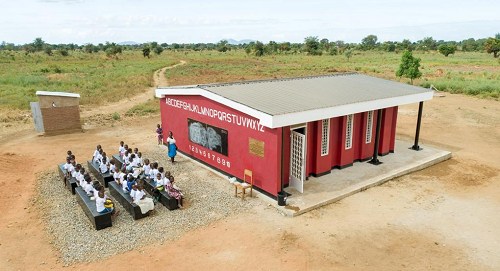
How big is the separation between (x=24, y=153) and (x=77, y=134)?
3.65m

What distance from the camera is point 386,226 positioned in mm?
9719

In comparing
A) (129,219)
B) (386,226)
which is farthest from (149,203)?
(386,226)

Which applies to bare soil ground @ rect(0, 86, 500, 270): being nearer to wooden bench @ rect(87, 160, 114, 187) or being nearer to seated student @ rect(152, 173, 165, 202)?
wooden bench @ rect(87, 160, 114, 187)

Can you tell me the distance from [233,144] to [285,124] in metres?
2.93

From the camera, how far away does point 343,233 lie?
9.35 m

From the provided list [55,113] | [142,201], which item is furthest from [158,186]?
[55,113]

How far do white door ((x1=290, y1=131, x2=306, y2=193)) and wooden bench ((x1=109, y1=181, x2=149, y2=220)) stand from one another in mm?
4924

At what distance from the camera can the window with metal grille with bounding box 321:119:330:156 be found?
1256 centimetres

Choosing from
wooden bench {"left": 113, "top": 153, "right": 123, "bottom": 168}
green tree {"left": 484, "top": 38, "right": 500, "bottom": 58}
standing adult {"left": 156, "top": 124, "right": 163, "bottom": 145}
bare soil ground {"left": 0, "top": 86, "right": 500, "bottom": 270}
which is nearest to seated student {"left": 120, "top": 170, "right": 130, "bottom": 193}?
bare soil ground {"left": 0, "top": 86, "right": 500, "bottom": 270}

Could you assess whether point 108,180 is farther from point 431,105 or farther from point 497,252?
point 431,105

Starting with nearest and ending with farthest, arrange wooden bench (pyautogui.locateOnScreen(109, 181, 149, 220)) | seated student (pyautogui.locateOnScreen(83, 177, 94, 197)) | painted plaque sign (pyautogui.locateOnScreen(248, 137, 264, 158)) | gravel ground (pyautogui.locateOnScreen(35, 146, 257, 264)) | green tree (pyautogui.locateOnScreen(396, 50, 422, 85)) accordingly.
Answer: gravel ground (pyautogui.locateOnScreen(35, 146, 257, 264))
wooden bench (pyautogui.locateOnScreen(109, 181, 149, 220))
seated student (pyautogui.locateOnScreen(83, 177, 94, 197))
painted plaque sign (pyautogui.locateOnScreen(248, 137, 264, 158))
green tree (pyautogui.locateOnScreen(396, 50, 422, 85))

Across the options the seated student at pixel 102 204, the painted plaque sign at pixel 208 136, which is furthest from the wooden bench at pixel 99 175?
the painted plaque sign at pixel 208 136

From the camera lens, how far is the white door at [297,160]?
1120 cm

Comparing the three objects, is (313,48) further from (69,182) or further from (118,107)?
(69,182)
